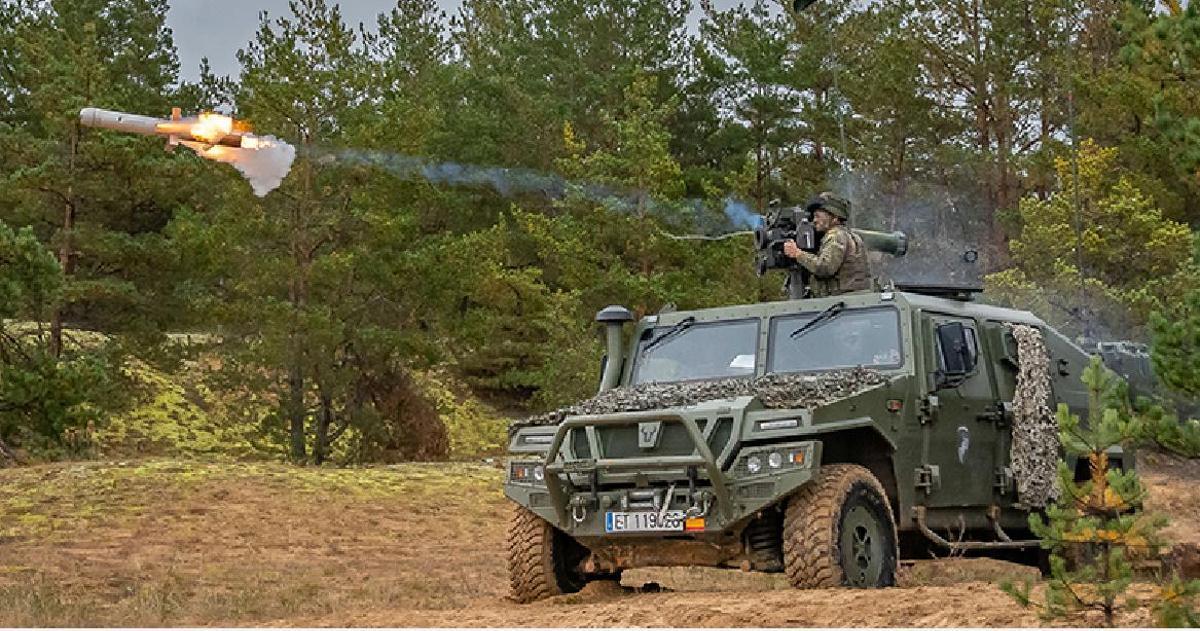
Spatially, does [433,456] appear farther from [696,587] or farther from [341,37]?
[696,587]

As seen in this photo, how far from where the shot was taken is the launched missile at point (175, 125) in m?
18.2

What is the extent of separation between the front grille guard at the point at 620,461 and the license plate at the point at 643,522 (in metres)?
0.22

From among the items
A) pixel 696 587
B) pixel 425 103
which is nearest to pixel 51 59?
pixel 425 103

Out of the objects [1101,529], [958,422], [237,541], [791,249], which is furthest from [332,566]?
[1101,529]

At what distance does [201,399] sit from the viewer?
32469 mm

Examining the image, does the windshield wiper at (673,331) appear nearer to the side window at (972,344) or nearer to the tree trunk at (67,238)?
the side window at (972,344)

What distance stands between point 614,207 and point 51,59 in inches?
352

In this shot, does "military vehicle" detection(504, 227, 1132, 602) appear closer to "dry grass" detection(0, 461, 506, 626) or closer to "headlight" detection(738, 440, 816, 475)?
"headlight" detection(738, 440, 816, 475)

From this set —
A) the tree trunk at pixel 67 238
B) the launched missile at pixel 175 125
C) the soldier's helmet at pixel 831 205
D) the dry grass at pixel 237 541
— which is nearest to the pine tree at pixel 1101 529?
the dry grass at pixel 237 541

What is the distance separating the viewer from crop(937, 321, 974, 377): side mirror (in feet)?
36.4

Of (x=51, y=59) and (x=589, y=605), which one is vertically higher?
(x=51, y=59)

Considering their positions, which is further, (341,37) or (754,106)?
(754,106)

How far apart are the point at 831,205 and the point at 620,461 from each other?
378 centimetres

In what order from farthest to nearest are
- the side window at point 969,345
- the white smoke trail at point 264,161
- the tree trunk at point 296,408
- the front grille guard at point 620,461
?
the tree trunk at point 296,408
the white smoke trail at point 264,161
the side window at point 969,345
the front grille guard at point 620,461
